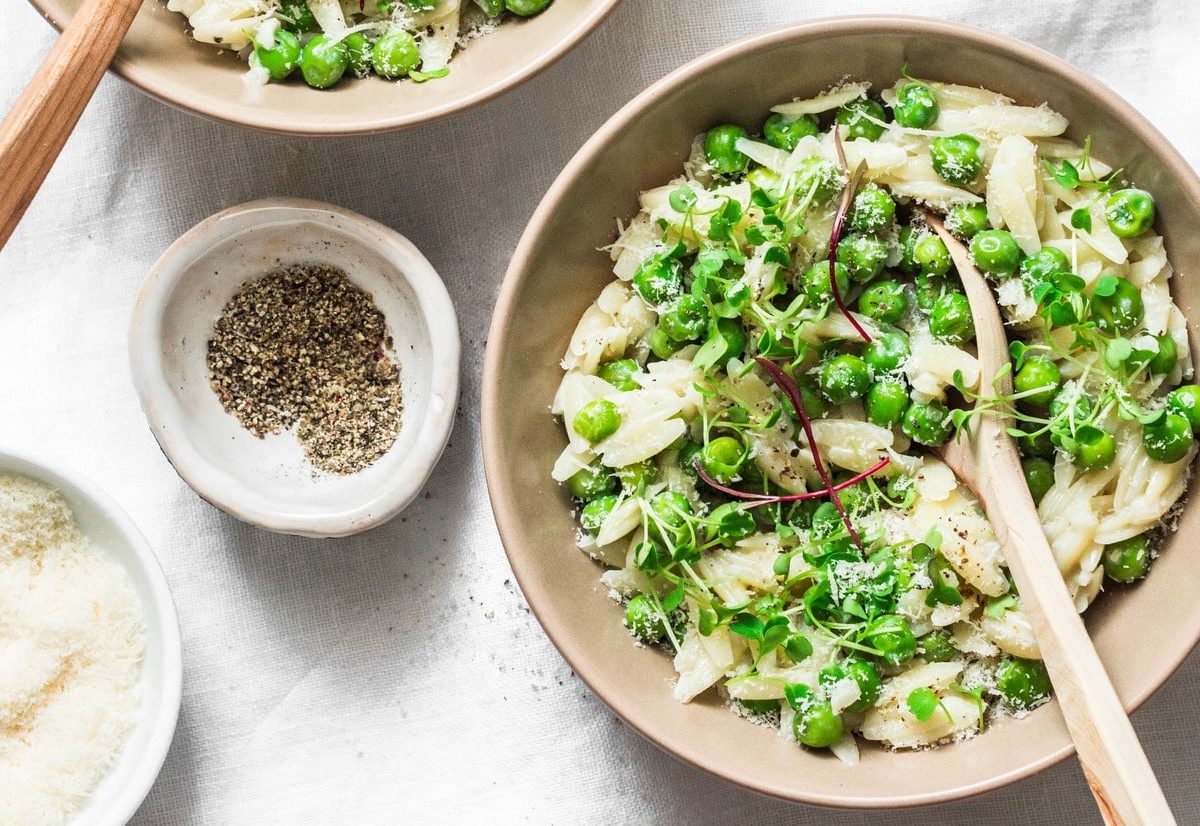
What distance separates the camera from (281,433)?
10.1 ft

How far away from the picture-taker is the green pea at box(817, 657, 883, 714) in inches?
99.3

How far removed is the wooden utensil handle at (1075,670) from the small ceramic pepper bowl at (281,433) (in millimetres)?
1269

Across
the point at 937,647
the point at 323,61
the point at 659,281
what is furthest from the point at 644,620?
the point at 323,61

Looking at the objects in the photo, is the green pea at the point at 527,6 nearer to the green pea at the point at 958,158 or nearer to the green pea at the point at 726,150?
the green pea at the point at 726,150

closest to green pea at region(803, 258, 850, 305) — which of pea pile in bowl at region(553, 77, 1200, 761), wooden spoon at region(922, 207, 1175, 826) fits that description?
pea pile in bowl at region(553, 77, 1200, 761)

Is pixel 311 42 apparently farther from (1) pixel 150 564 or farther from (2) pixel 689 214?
(1) pixel 150 564

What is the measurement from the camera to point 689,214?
254 centimetres

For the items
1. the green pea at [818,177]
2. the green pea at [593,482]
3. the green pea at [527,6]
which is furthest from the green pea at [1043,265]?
the green pea at [527,6]

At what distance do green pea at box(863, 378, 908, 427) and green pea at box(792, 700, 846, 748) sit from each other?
63cm

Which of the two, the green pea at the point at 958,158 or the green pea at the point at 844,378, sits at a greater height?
the green pea at the point at 958,158

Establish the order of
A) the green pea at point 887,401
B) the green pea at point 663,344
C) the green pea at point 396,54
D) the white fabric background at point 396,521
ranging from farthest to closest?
the white fabric background at point 396,521
the green pea at point 396,54
the green pea at point 663,344
the green pea at point 887,401

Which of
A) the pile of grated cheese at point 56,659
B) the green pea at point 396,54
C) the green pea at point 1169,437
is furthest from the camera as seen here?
the pile of grated cheese at point 56,659

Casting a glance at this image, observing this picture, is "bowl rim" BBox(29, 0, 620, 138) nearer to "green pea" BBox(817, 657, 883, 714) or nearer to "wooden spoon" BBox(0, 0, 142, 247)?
"wooden spoon" BBox(0, 0, 142, 247)

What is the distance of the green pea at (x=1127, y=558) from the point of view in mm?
2520
